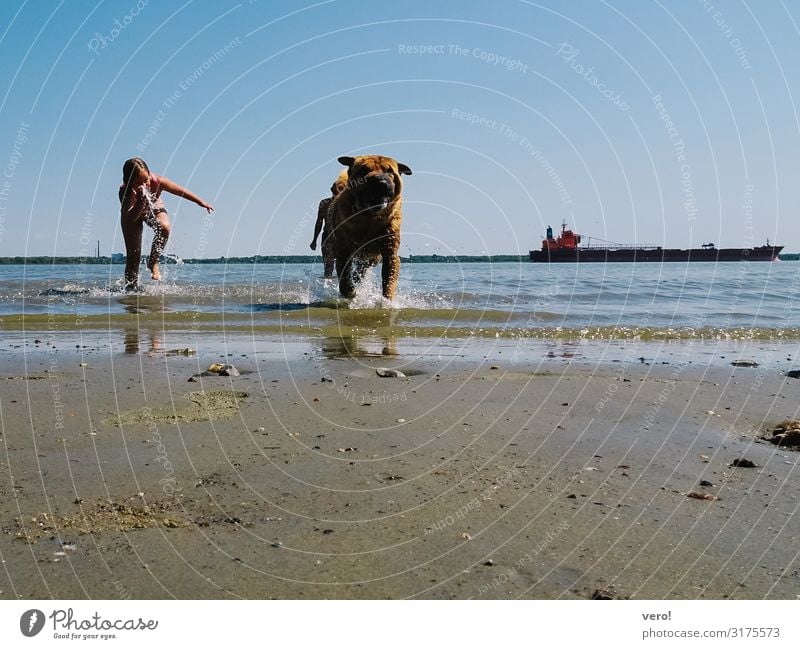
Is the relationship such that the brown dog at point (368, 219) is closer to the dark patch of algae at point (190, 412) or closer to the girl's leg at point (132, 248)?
the girl's leg at point (132, 248)

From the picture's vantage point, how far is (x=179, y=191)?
15.2 metres

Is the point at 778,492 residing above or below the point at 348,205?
below

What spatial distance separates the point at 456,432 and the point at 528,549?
1765 millimetres

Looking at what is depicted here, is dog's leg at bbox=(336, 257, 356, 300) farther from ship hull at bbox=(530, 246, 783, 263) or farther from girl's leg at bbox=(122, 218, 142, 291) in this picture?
ship hull at bbox=(530, 246, 783, 263)

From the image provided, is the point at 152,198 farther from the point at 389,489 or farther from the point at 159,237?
the point at 389,489

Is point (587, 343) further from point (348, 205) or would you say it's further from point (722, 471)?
point (722, 471)

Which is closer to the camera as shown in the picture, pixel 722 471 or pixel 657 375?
pixel 722 471

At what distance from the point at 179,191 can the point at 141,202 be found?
831mm

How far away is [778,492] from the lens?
3498 millimetres

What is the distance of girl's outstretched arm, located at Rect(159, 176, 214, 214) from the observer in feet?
49.3

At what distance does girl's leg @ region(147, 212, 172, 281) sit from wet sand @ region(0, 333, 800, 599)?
391 inches
